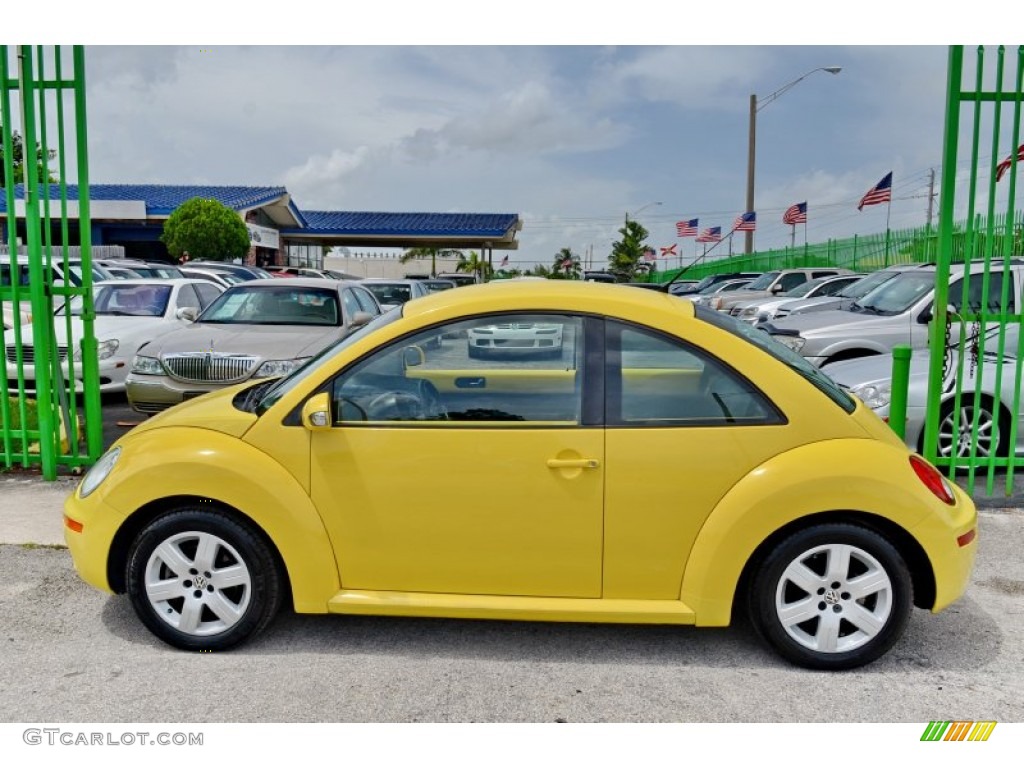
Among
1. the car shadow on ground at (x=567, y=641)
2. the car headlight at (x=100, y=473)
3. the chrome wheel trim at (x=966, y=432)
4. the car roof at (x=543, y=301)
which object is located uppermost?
the car roof at (x=543, y=301)

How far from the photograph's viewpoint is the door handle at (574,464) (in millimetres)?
3566

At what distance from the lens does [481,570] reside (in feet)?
12.0

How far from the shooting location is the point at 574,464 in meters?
3.57

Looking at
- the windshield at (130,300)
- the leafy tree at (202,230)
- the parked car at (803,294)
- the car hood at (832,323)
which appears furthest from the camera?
the leafy tree at (202,230)

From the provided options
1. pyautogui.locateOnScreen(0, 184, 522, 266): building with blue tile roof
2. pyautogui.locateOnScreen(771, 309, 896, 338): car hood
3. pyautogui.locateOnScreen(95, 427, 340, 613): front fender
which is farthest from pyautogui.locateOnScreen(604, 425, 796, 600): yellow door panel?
pyautogui.locateOnScreen(0, 184, 522, 266): building with blue tile roof

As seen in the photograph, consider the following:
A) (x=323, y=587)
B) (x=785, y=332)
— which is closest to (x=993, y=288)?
(x=785, y=332)

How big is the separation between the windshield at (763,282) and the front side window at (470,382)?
72.1ft

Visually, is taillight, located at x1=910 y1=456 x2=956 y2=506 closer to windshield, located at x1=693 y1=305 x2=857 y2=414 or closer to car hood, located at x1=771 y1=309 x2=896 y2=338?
windshield, located at x1=693 y1=305 x2=857 y2=414

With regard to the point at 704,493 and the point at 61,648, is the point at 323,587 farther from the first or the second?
the point at 704,493

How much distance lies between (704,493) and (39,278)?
5262 mm

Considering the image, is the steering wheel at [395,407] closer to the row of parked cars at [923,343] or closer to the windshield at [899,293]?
the row of parked cars at [923,343]

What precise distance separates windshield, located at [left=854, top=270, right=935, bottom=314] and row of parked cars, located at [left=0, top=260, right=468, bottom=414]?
5.94m

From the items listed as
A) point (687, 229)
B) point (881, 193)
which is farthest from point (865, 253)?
point (687, 229)

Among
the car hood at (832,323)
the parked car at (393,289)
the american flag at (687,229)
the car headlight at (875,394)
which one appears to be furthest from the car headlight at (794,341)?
the american flag at (687,229)
